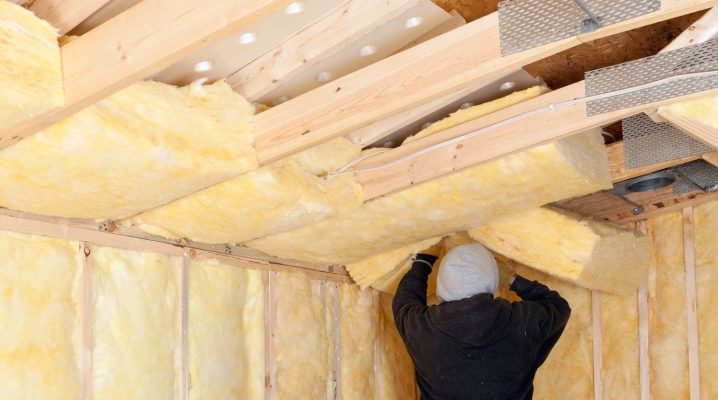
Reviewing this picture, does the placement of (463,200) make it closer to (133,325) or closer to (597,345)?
(133,325)

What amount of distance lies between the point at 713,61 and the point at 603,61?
60cm

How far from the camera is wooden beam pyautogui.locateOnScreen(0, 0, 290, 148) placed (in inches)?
91.2

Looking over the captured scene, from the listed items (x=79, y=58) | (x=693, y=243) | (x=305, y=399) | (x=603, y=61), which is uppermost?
(x=603, y=61)

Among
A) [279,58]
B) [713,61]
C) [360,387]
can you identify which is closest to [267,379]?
[360,387]

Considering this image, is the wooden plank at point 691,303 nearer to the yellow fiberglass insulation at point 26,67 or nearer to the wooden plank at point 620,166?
the wooden plank at point 620,166

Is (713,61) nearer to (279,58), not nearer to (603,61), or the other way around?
(603,61)

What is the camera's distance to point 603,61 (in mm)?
3598

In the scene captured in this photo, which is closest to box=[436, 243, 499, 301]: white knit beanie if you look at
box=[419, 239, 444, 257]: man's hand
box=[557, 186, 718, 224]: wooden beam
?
box=[419, 239, 444, 257]: man's hand

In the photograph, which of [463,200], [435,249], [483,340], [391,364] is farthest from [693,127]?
[391,364]

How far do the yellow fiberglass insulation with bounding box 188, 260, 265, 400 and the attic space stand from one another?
12mm

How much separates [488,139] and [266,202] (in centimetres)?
94

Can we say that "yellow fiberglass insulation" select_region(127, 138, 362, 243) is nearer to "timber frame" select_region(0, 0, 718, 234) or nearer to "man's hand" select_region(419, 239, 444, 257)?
"timber frame" select_region(0, 0, 718, 234)

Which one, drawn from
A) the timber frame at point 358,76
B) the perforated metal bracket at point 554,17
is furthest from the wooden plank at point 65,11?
the perforated metal bracket at point 554,17

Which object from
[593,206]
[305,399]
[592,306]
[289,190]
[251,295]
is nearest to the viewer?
[289,190]
